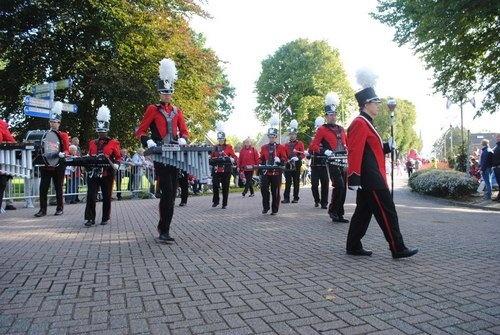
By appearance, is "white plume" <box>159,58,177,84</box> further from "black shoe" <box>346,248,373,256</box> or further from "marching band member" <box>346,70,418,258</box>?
"black shoe" <box>346,248,373,256</box>

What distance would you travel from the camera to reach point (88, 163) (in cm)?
905

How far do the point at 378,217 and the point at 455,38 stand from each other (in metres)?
12.9

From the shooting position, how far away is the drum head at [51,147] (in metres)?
9.98

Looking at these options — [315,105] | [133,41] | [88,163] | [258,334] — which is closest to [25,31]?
[133,41]

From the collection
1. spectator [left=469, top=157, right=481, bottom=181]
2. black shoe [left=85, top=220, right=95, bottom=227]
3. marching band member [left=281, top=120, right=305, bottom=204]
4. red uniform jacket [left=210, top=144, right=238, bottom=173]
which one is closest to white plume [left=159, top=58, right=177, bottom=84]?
black shoe [left=85, top=220, right=95, bottom=227]

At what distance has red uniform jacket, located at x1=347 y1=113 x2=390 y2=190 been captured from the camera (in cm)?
580

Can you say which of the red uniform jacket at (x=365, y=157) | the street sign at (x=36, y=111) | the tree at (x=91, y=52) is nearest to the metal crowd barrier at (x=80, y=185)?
the street sign at (x=36, y=111)

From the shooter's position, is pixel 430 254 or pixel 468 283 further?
pixel 430 254

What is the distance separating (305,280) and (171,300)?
140cm

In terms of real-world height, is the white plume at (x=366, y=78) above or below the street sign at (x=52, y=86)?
below

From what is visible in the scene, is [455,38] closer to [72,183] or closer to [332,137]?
[332,137]

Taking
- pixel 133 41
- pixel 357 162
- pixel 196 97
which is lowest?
pixel 357 162

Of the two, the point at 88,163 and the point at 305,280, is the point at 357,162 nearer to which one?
the point at 305,280

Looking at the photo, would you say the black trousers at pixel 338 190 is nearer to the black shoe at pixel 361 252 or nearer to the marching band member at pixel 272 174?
the marching band member at pixel 272 174
